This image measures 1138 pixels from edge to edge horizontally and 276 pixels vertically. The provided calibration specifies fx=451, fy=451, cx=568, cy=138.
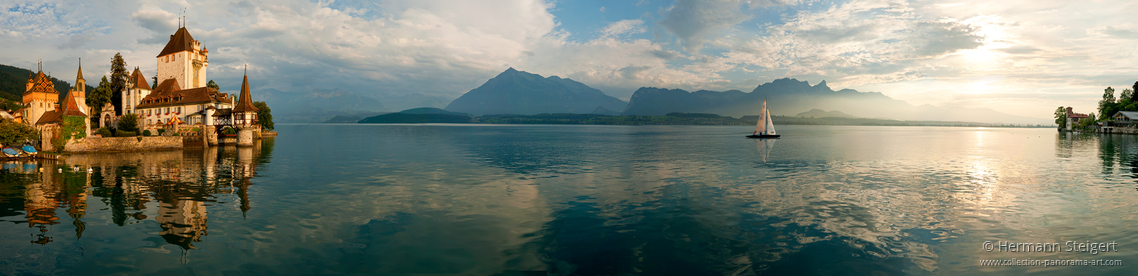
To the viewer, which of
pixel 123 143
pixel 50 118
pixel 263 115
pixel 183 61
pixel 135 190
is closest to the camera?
pixel 135 190

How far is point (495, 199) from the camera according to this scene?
28.6 m

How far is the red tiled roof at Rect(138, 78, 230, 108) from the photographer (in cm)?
8744

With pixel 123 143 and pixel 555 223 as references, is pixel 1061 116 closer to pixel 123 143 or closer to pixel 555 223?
pixel 555 223

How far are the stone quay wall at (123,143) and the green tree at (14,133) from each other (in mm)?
3847

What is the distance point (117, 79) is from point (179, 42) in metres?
13.5

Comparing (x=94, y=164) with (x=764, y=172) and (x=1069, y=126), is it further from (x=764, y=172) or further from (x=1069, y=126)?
(x=1069, y=126)

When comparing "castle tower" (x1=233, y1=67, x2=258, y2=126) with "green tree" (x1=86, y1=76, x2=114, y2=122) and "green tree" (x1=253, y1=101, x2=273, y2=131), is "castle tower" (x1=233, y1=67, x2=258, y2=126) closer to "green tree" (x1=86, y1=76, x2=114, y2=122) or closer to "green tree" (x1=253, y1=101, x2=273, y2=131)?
"green tree" (x1=86, y1=76, x2=114, y2=122)

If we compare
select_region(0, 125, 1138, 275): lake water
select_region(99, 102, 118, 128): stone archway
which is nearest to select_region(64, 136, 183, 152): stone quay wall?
select_region(99, 102, 118, 128): stone archway

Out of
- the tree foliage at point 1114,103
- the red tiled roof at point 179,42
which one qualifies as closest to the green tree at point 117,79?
the red tiled roof at point 179,42

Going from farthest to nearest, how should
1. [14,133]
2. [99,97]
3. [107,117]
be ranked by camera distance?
[99,97] < [107,117] < [14,133]

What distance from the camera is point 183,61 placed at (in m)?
98.6

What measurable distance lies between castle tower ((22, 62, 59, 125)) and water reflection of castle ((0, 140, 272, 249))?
115 ft

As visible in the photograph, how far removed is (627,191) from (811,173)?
21440mm

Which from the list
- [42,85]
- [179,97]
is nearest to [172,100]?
[179,97]
